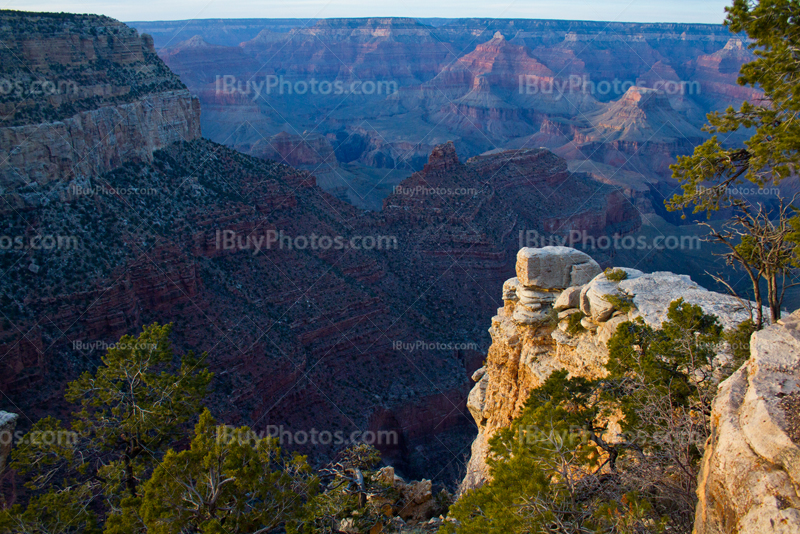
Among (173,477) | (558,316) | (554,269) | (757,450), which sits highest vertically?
(757,450)

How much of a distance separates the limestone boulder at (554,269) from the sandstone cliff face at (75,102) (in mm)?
27295

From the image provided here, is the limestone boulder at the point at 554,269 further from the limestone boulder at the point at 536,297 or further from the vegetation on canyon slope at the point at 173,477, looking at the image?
the vegetation on canyon slope at the point at 173,477

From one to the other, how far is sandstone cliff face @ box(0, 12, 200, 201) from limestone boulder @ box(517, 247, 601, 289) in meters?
27.3

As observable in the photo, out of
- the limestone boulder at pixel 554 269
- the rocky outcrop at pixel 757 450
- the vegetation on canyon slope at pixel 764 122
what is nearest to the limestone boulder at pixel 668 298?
the limestone boulder at pixel 554 269

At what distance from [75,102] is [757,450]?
39669 mm

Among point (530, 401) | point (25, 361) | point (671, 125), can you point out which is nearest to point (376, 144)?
point (671, 125)

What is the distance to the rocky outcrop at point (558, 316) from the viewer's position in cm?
2116

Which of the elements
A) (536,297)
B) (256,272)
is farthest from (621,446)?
(256,272)

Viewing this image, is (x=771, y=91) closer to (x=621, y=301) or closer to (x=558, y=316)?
(x=621, y=301)

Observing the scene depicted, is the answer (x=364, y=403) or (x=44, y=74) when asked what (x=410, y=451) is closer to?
(x=364, y=403)

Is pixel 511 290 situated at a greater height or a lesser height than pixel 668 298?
lesser

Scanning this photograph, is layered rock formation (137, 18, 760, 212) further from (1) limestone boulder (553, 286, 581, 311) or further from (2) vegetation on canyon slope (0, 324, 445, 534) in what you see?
(2) vegetation on canyon slope (0, 324, 445, 534)

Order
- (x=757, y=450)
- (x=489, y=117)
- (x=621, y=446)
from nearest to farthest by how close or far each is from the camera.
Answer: (x=757, y=450) < (x=621, y=446) < (x=489, y=117)

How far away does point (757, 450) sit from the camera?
9.34 metres
